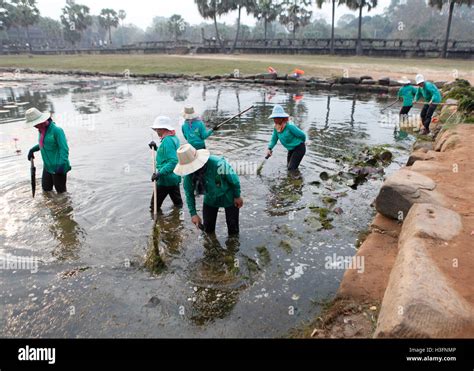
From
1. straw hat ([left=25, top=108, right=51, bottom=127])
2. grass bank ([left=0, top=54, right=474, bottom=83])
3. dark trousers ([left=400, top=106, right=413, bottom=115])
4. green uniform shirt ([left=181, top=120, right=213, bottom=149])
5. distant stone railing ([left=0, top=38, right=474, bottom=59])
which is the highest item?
distant stone railing ([left=0, top=38, right=474, bottom=59])

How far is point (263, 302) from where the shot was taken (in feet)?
13.4

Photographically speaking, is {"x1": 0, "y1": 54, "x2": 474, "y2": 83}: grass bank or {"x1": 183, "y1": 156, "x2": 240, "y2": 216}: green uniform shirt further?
{"x1": 0, "y1": 54, "x2": 474, "y2": 83}: grass bank

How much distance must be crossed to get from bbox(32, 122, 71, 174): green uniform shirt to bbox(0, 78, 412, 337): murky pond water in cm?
75

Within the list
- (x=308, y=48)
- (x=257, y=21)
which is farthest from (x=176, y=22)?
(x=308, y=48)

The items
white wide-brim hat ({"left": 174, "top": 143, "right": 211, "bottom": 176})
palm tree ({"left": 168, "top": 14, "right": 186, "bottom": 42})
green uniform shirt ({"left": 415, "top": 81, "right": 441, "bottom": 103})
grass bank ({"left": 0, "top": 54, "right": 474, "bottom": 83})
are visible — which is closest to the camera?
white wide-brim hat ({"left": 174, "top": 143, "right": 211, "bottom": 176})

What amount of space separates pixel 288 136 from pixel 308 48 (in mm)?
40917

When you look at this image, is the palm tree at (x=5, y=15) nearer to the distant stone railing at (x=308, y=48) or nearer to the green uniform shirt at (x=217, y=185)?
the distant stone railing at (x=308, y=48)

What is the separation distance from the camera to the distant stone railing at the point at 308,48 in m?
37.1

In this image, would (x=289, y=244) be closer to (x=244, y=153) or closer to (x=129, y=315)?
(x=129, y=315)

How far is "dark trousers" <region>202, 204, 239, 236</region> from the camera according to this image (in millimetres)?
5121

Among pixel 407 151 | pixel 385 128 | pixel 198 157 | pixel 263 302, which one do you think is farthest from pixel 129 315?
pixel 385 128

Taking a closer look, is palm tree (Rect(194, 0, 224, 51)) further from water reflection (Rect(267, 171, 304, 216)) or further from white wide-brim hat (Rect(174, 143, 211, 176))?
white wide-brim hat (Rect(174, 143, 211, 176))

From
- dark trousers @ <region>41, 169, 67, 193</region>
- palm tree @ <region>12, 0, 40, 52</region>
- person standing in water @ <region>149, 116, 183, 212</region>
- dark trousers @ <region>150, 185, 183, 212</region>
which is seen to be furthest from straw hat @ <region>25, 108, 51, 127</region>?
palm tree @ <region>12, 0, 40, 52</region>

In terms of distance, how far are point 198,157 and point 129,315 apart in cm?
190
